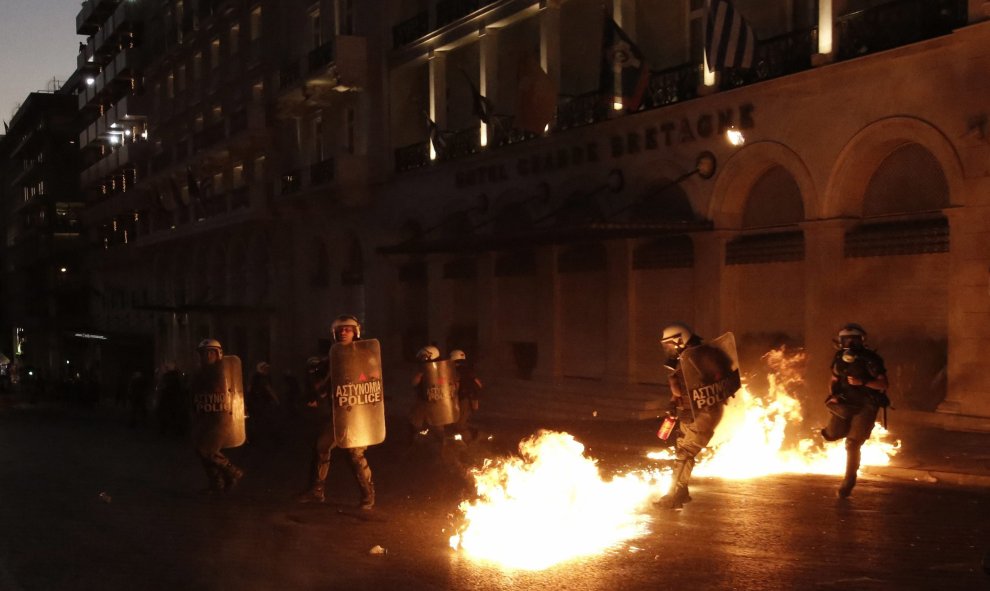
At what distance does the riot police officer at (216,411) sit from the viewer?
11430mm

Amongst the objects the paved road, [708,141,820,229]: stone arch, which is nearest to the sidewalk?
the paved road

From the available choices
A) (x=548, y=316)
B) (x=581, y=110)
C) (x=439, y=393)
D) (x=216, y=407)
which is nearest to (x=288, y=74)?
(x=581, y=110)

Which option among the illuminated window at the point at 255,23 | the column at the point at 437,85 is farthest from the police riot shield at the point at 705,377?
the illuminated window at the point at 255,23

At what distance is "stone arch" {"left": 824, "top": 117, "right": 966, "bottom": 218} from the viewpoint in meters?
14.9

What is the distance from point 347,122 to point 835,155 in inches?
803

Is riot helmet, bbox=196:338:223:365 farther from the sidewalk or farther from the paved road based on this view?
the sidewalk

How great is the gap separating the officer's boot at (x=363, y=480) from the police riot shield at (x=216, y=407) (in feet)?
5.95

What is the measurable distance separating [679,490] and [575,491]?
3.46 feet

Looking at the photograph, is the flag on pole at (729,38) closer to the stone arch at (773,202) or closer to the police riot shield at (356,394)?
the stone arch at (773,202)

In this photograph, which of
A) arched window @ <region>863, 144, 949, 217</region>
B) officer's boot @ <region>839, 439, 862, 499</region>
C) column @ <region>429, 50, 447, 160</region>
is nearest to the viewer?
officer's boot @ <region>839, 439, 862, 499</region>

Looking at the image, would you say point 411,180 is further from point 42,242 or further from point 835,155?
point 42,242

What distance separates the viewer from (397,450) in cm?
1562

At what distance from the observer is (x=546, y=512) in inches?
358

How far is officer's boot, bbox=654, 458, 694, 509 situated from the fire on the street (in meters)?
0.18
